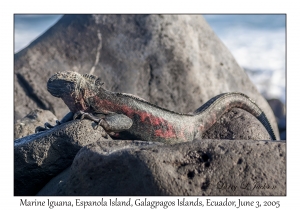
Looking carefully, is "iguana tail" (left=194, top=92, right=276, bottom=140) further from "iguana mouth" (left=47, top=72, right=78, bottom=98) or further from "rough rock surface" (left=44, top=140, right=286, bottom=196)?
"rough rock surface" (left=44, top=140, right=286, bottom=196)

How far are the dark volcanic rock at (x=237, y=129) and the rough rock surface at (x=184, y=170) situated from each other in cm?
170

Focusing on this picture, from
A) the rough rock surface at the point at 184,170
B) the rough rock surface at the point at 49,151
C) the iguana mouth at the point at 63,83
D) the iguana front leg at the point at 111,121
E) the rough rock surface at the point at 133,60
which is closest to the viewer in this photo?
the rough rock surface at the point at 184,170

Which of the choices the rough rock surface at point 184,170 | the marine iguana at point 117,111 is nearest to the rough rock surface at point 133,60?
the marine iguana at point 117,111

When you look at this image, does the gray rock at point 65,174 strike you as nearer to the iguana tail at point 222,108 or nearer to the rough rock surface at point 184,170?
the rough rock surface at point 184,170

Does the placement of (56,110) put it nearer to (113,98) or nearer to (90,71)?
(90,71)

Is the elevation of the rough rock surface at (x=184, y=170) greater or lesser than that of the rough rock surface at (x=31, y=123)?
lesser

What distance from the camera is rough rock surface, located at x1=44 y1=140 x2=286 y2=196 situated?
4.77 m

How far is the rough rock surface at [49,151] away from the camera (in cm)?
571

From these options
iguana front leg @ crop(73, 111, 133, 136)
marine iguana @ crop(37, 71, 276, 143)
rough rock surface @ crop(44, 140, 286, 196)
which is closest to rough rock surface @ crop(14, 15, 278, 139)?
marine iguana @ crop(37, 71, 276, 143)

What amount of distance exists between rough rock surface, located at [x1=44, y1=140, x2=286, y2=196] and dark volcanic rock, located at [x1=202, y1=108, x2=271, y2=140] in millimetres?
1698

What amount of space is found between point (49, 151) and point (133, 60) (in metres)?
5.17

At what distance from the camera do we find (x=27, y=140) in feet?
19.6

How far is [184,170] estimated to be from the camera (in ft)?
16.0
